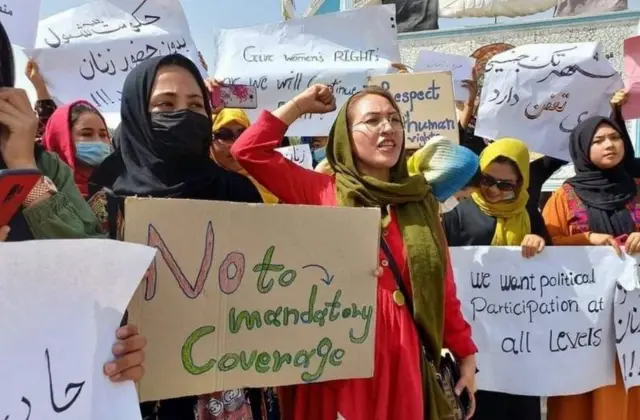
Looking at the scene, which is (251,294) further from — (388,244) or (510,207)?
(510,207)

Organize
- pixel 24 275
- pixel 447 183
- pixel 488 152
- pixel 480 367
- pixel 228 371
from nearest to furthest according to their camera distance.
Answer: pixel 24 275 < pixel 228 371 < pixel 447 183 < pixel 480 367 < pixel 488 152

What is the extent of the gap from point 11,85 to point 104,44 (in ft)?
7.30

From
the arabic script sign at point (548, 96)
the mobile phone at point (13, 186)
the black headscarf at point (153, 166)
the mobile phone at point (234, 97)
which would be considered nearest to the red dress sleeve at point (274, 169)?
the black headscarf at point (153, 166)

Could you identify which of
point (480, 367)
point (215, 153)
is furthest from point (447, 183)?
point (215, 153)

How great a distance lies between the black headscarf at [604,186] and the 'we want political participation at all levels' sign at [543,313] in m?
0.24

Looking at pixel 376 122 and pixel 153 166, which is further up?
pixel 376 122

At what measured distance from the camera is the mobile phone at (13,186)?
1.00 m

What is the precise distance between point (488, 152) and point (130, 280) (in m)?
2.21

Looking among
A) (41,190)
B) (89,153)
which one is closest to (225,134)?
(89,153)

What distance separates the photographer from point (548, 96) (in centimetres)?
382

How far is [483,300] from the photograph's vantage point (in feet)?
9.36

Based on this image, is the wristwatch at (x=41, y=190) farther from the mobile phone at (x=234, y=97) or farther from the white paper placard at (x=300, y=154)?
the white paper placard at (x=300, y=154)

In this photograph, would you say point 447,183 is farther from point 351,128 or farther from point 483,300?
point 483,300

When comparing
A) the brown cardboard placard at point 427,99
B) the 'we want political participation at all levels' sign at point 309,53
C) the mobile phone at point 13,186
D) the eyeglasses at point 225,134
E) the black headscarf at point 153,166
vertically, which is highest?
the 'we want political participation at all levels' sign at point 309,53
